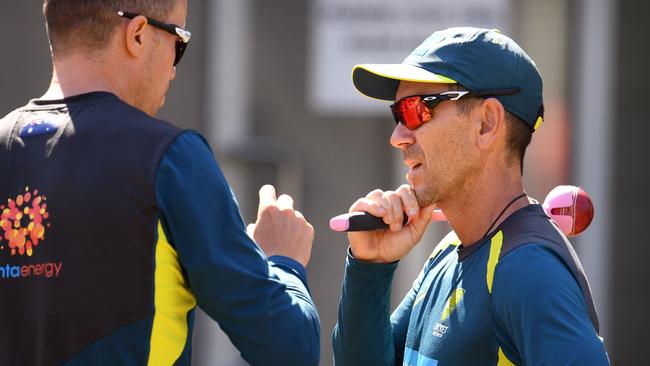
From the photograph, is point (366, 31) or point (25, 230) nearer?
point (25, 230)

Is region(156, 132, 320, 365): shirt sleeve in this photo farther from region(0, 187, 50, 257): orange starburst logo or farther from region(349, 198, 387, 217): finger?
region(349, 198, 387, 217): finger

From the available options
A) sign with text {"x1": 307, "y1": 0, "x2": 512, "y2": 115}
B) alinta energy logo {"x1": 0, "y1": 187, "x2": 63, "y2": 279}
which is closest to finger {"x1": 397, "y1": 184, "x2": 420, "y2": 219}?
alinta energy logo {"x1": 0, "y1": 187, "x2": 63, "y2": 279}

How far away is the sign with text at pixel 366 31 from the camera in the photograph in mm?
6703

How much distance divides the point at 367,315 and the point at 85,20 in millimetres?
1094

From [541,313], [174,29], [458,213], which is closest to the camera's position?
[541,313]

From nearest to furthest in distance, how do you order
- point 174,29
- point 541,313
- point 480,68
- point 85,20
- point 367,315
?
point 541,313 → point 85,20 → point 174,29 → point 480,68 → point 367,315

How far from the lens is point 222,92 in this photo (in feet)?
22.7

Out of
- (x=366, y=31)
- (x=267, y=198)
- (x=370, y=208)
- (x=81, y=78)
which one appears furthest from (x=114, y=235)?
(x=366, y=31)

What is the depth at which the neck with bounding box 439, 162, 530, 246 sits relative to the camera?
261cm

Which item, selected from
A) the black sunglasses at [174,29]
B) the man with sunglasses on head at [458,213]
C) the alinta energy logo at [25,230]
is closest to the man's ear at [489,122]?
the man with sunglasses on head at [458,213]

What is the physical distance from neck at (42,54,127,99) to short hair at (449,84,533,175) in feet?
2.81

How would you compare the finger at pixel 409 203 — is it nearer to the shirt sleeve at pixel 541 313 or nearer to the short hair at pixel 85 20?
the shirt sleeve at pixel 541 313

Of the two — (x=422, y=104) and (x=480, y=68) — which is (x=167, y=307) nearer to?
(x=422, y=104)

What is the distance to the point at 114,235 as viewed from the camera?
2166 millimetres
